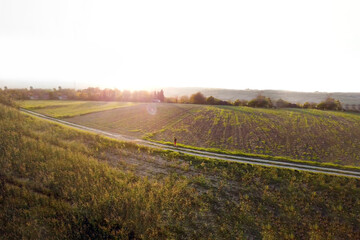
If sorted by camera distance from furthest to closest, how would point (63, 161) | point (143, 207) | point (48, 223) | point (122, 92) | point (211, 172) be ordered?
point (122, 92), point (211, 172), point (63, 161), point (143, 207), point (48, 223)

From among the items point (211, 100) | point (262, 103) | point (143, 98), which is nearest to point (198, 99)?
point (211, 100)

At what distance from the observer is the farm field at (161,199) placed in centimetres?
912

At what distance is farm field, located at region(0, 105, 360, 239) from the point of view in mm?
9117

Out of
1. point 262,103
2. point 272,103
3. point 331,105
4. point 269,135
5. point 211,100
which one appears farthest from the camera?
point 211,100

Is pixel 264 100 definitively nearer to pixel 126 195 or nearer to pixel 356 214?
pixel 356 214

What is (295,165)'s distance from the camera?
2144 centimetres

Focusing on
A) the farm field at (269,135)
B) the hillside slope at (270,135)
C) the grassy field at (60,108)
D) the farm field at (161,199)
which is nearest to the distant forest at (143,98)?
the grassy field at (60,108)

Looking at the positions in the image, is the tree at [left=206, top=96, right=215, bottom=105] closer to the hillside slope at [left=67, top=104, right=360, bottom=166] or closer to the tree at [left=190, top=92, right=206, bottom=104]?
the tree at [left=190, top=92, right=206, bottom=104]

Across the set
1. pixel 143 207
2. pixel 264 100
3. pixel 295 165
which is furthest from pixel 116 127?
pixel 264 100

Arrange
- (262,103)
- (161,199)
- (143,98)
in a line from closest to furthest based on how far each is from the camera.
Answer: (161,199) < (262,103) < (143,98)

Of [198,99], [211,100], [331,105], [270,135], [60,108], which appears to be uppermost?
[198,99]

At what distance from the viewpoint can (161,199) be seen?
12.6 m

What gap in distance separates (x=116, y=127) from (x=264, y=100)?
6292 centimetres

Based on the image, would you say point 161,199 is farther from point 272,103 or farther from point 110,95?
point 110,95
